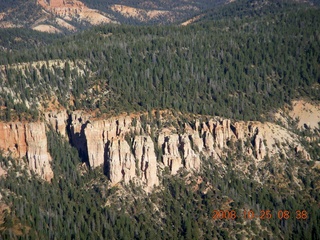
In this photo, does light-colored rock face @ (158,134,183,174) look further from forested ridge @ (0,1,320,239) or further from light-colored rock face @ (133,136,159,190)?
light-colored rock face @ (133,136,159,190)

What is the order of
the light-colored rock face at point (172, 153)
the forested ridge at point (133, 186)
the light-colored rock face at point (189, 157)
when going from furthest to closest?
the light-colored rock face at point (189, 157)
the light-colored rock face at point (172, 153)
the forested ridge at point (133, 186)

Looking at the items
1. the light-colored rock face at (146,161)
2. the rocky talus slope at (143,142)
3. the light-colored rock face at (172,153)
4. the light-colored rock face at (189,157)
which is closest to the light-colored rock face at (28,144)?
the rocky talus slope at (143,142)

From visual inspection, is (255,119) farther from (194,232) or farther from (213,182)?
(194,232)

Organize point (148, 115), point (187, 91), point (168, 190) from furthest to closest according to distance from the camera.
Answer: point (187, 91) < point (148, 115) < point (168, 190)

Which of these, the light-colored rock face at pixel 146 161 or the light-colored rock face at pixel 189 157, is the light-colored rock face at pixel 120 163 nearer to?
the light-colored rock face at pixel 146 161

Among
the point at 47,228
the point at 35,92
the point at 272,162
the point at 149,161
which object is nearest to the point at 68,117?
the point at 35,92
